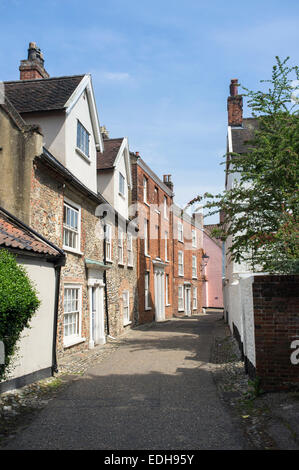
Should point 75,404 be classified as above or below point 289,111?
below

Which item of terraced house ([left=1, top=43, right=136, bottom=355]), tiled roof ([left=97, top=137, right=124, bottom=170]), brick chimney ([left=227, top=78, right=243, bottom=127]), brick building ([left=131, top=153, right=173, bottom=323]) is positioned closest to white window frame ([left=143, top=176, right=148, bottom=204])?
brick building ([left=131, top=153, right=173, bottom=323])

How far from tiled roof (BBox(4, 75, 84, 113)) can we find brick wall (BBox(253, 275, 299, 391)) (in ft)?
29.2

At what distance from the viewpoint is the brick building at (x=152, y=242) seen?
24.5 metres

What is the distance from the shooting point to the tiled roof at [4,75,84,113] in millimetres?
13344

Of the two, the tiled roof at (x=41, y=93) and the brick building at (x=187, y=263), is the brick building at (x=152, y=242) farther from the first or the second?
the tiled roof at (x=41, y=93)

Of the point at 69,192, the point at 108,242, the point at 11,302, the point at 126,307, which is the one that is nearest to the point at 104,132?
the point at 108,242

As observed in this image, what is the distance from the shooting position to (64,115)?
1326 cm

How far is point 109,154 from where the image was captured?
20.0 metres


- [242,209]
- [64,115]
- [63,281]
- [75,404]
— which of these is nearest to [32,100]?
[64,115]

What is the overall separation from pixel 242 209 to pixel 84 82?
735 cm

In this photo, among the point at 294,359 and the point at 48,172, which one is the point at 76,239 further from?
the point at 294,359

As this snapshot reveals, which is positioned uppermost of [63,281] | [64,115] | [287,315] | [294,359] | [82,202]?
[64,115]

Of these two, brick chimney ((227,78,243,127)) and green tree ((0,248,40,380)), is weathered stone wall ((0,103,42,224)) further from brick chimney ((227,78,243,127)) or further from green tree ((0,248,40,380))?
brick chimney ((227,78,243,127))
